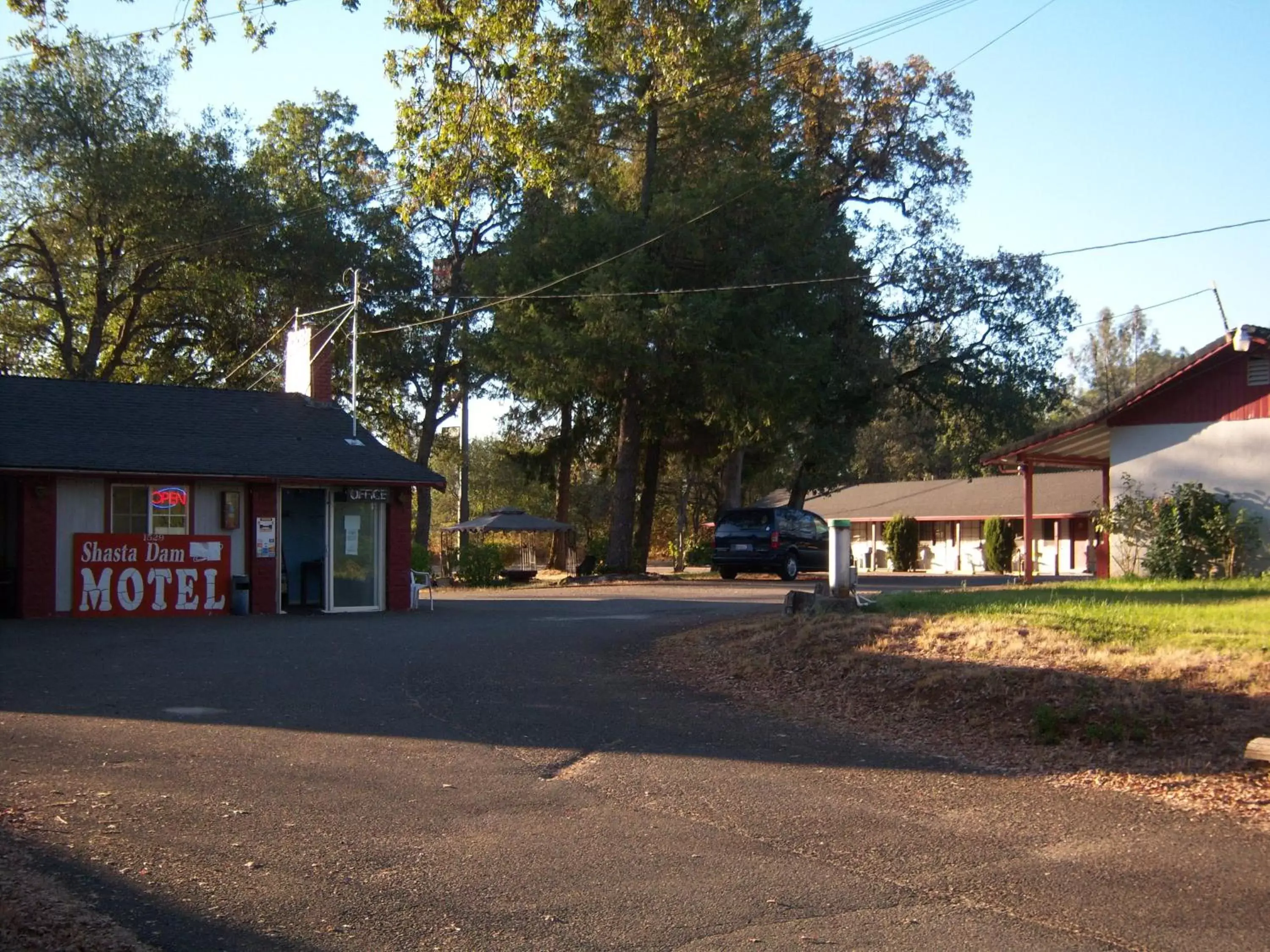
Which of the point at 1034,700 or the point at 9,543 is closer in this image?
the point at 1034,700

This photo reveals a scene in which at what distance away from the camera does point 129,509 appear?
67.8 feet

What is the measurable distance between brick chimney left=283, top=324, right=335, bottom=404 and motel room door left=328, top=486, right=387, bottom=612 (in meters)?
3.99

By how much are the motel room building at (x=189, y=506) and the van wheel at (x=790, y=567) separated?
12123 mm

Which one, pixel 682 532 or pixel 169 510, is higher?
pixel 169 510

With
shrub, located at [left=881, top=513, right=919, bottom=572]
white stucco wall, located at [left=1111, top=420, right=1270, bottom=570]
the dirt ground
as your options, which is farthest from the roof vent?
shrub, located at [left=881, top=513, right=919, bottom=572]

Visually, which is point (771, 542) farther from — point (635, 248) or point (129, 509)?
point (129, 509)

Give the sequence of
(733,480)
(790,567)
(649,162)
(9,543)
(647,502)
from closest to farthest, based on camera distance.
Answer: (9,543)
(790,567)
(649,162)
(647,502)
(733,480)

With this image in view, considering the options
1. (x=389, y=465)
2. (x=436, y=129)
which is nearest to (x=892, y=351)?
(x=389, y=465)

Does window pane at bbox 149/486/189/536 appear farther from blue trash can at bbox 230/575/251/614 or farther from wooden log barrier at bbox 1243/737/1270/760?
wooden log barrier at bbox 1243/737/1270/760

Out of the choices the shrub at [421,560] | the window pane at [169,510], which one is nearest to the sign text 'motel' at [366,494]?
the window pane at [169,510]

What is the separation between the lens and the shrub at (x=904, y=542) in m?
49.1

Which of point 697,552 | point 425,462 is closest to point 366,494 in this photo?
point 425,462

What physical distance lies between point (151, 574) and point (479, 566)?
1545 centimetres

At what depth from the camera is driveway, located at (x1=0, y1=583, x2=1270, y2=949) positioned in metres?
5.46
